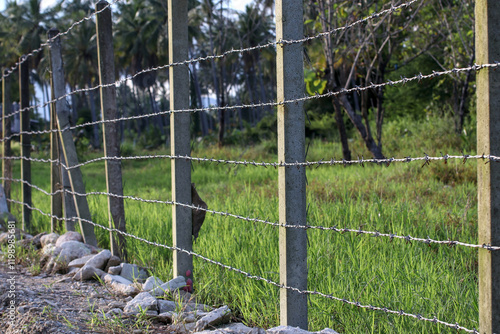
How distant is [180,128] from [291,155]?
1156mm

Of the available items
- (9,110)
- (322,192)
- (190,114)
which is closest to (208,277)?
(190,114)

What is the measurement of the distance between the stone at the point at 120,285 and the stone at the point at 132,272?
76mm

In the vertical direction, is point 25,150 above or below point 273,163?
above

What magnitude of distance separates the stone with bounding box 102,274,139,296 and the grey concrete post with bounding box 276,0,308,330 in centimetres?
136

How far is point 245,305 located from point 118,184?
1.68 m

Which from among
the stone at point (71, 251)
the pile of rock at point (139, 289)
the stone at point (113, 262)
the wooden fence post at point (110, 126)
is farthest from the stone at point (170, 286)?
the stone at point (71, 251)

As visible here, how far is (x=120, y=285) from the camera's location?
11.3ft

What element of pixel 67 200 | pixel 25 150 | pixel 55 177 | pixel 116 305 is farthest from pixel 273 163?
pixel 25 150

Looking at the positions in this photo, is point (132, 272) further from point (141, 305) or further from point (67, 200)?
point (67, 200)

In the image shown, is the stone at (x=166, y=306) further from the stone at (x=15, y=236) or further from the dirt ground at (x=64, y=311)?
the stone at (x=15, y=236)

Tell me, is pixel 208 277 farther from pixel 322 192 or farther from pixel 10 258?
pixel 322 192

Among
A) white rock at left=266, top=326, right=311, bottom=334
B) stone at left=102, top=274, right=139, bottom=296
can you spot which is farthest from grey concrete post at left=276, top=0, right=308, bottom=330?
stone at left=102, top=274, right=139, bottom=296

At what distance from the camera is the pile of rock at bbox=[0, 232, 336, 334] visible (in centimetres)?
269

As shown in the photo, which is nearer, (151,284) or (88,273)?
(151,284)
